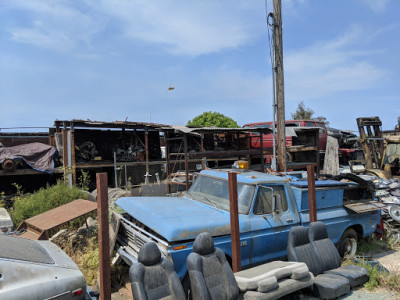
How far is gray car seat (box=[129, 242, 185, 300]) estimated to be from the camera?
10.8ft

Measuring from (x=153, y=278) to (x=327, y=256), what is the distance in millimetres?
3277

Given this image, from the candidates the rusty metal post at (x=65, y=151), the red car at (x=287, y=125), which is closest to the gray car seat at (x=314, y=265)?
the rusty metal post at (x=65, y=151)

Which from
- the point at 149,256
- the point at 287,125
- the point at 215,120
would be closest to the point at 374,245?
the point at 149,256

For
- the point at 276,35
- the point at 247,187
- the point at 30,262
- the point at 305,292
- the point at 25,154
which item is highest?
the point at 276,35

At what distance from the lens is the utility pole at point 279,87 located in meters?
8.66

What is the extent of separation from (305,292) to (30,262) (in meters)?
3.84

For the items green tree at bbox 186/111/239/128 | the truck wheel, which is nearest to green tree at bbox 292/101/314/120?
green tree at bbox 186/111/239/128

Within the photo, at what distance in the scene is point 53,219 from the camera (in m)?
5.82

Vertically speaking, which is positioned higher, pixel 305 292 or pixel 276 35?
pixel 276 35

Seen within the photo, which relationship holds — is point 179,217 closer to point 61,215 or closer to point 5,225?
point 61,215

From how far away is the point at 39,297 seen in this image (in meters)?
2.70

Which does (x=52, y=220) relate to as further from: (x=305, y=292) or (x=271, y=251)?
(x=305, y=292)

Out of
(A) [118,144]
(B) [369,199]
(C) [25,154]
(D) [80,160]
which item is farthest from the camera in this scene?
(A) [118,144]

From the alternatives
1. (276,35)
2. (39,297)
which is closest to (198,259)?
(39,297)
